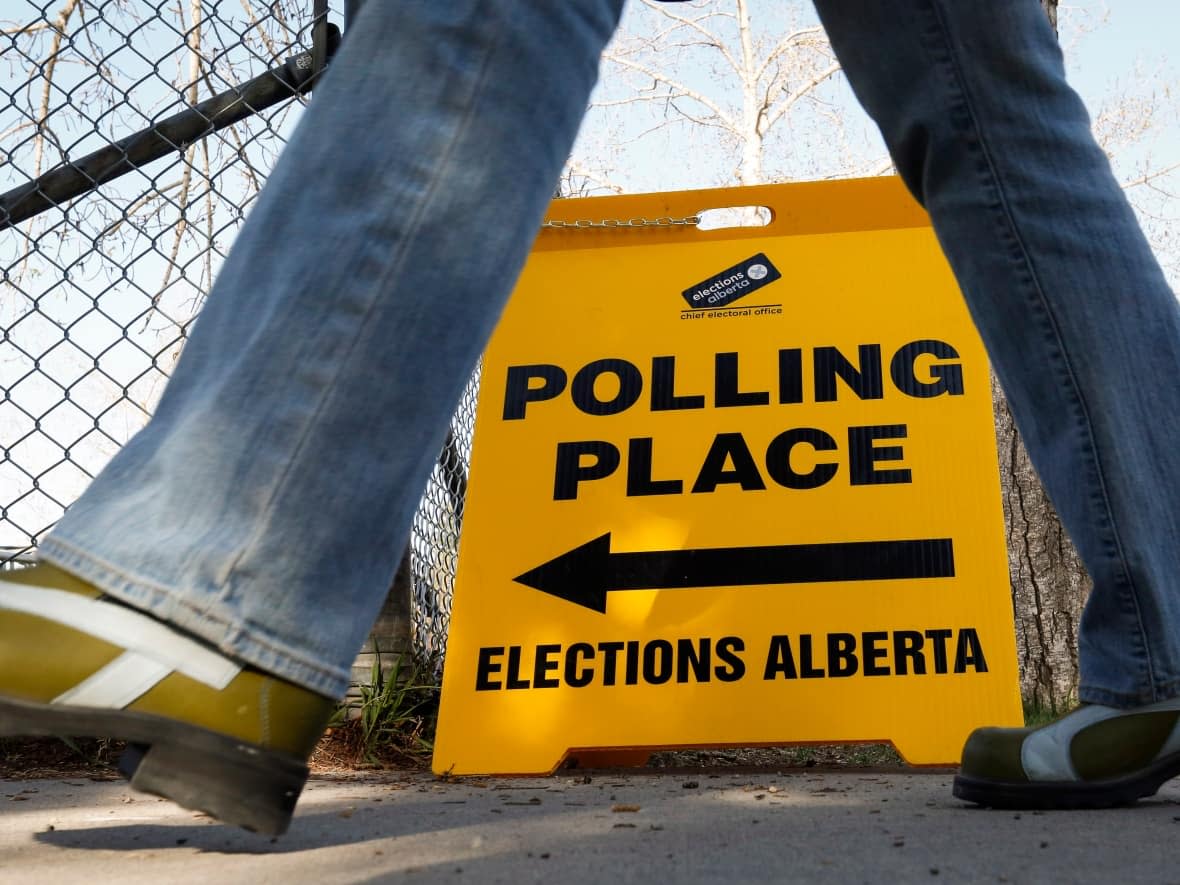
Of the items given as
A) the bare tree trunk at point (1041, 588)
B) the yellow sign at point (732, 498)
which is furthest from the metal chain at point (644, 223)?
the bare tree trunk at point (1041, 588)

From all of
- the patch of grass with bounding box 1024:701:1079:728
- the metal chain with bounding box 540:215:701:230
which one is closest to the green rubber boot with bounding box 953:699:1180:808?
the metal chain with bounding box 540:215:701:230

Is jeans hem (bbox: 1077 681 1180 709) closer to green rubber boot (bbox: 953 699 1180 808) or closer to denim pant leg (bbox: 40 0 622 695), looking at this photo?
green rubber boot (bbox: 953 699 1180 808)

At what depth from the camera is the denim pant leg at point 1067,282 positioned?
1053 mm

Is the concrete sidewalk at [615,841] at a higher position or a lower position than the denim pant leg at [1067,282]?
lower

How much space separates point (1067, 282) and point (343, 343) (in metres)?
0.70

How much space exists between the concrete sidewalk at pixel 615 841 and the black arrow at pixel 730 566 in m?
0.46

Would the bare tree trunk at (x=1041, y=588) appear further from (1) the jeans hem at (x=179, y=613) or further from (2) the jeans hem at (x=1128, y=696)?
(1) the jeans hem at (x=179, y=613)

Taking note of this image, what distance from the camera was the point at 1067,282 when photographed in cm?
107

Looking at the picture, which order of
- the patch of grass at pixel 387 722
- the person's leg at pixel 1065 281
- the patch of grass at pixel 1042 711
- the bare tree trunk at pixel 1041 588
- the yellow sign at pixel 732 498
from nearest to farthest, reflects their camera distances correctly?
the person's leg at pixel 1065 281 < the yellow sign at pixel 732 498 < the patch of grass at pixel 387 722 < the patch of grass at pixel 1042 711 < the bare tree trunk at pixel 1041 588

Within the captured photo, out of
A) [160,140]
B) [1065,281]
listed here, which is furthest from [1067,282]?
[160,140]

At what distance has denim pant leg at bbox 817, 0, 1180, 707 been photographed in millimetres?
1053

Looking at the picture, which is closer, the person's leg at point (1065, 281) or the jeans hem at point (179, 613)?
the jeans hem at point (179, 613)

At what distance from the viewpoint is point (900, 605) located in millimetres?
1794

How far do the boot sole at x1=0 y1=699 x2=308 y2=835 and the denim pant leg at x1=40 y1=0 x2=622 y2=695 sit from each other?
0.06 m
